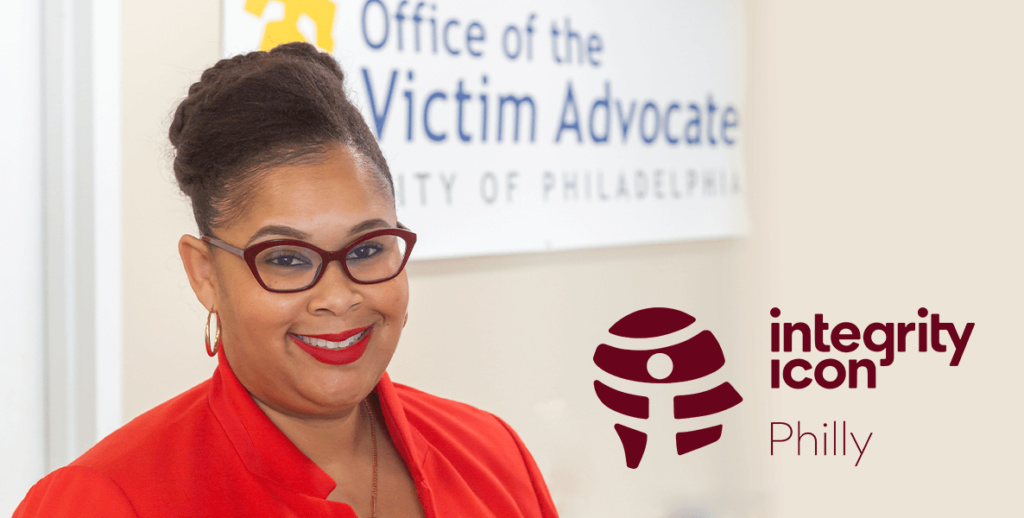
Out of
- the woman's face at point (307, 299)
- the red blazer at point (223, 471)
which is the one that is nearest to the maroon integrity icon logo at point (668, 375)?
the red blazer at point (223, 471)

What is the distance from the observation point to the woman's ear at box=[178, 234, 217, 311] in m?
0.85

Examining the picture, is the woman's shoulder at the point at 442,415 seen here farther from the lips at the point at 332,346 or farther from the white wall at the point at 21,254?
the white wall at the point at 21,254

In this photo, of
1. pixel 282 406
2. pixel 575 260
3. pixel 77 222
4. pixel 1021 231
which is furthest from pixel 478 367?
pixel 1021 231

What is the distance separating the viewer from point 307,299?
0.81 meters

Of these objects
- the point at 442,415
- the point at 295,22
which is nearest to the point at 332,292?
the point at 442,415

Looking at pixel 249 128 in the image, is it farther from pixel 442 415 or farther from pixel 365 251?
pixel 442 415

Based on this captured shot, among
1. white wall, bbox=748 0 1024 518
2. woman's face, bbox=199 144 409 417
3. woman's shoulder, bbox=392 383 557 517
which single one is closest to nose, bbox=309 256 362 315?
woman's face, bbox=199 144 409 417

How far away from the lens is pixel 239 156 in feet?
2.68

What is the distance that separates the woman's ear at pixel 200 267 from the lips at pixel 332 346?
0.10 meters

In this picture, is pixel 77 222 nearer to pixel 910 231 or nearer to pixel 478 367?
pixel 478 367

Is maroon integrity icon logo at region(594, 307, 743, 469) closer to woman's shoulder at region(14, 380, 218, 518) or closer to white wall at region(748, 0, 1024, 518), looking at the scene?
white wall at region(748, 0, 1024, 518)

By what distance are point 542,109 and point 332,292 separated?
1.22 metres

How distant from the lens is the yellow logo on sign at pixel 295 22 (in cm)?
149

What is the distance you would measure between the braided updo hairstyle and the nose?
0.33ft
